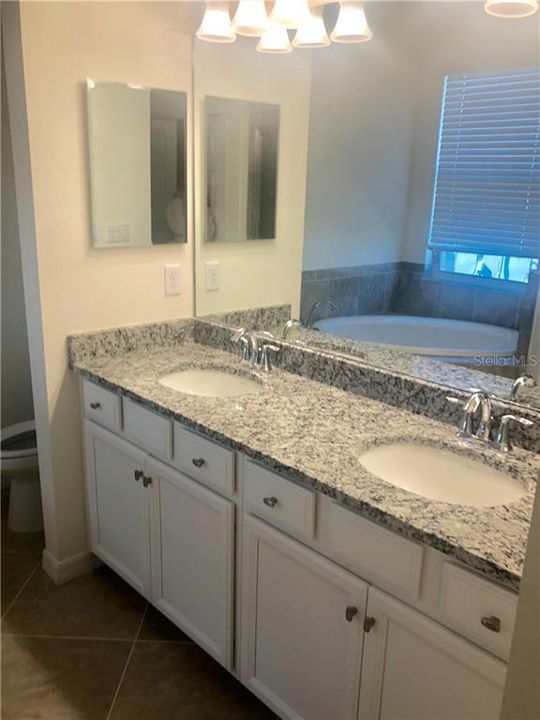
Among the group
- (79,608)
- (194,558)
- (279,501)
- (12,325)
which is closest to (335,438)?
Result: (279,501)

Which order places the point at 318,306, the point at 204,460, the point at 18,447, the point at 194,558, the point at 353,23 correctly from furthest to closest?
the point at 18,447
the point at 318,306
the point at 353,23
the point at 194,558
the point at 204,460

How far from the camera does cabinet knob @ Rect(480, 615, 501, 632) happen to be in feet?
3.68

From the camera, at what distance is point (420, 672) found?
4.22 ft

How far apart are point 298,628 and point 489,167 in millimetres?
1289

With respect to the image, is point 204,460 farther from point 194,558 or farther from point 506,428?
point 506,428

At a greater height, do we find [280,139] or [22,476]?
[280,139]

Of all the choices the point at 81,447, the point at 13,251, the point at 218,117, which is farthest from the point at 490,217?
the point at 13,251

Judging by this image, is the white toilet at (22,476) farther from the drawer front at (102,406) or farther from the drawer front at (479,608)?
the drawer front at (479,608)

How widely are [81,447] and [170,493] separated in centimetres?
60

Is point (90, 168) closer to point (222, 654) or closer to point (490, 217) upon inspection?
point (490, 217)

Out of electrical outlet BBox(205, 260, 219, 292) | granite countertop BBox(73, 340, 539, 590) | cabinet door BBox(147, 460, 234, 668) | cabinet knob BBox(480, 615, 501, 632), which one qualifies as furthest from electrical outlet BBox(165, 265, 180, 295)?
cabinet knob BBox(480, 615, 501, 632)

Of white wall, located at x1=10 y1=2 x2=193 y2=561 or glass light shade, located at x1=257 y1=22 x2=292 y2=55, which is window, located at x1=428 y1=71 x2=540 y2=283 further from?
white wall, located at x1=10 y1=2 x2=193 y2=561

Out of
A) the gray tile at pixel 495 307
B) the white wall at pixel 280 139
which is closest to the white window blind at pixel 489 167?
the gray tile at pixel 495 307

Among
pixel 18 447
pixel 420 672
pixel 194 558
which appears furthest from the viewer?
pixel 18 447
